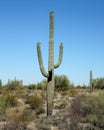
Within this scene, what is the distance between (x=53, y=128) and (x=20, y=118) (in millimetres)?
1907

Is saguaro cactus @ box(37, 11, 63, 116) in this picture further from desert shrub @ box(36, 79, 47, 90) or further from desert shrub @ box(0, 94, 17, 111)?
desert shrub @ box(36, 79, 47, 90)

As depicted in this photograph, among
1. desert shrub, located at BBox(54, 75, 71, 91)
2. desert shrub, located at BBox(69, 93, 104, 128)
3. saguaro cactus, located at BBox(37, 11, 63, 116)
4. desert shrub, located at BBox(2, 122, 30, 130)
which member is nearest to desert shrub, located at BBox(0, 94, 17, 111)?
desert shrub, located at BBox(69, 93, 104, 128)

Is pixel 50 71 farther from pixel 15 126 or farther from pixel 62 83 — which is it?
pixel 62 83

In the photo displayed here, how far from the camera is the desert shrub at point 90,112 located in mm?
13062

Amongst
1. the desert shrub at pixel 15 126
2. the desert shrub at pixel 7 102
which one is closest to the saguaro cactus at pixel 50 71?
the desert shrub at pixel 15 126

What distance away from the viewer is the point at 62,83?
33750 millimetres

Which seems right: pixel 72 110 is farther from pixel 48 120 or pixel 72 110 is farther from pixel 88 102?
pixel 48 120

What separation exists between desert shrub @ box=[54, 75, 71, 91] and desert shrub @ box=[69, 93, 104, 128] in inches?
667

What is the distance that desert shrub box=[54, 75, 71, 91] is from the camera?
109ft

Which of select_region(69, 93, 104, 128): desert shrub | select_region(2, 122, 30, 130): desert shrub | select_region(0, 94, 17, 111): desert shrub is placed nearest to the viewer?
select_region(2, 122, 30, 130): desert shrub

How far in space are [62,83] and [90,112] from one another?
759 inches

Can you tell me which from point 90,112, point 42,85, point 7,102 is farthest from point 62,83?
point 90,112

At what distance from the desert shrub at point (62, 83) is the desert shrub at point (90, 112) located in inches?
667

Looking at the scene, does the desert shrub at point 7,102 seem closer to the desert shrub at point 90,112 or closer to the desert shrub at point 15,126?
the desert shrub at point 90,112
